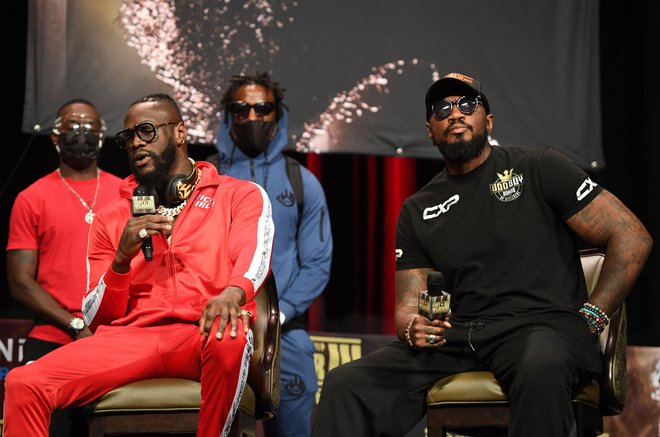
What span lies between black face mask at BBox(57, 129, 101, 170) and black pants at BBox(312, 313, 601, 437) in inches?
88.4

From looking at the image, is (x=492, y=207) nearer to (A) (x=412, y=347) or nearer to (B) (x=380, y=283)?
(A) (x=412, y=347)

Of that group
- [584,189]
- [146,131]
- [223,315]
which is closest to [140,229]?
[223,315]

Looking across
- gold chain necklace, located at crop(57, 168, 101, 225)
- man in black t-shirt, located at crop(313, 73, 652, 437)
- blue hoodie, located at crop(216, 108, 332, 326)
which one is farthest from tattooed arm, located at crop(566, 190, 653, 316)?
gold chain necklace, located at crop(57, 168, 101, 225)

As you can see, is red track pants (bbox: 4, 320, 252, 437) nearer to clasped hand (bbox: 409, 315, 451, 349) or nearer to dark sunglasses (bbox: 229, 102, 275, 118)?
clasped hand (bbox: 409, 315, 451, 349)

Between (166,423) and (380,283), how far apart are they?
2.89 m

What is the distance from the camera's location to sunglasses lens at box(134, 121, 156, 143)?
3990 millimetres

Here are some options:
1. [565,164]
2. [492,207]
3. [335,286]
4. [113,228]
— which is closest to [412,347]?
[492,207]

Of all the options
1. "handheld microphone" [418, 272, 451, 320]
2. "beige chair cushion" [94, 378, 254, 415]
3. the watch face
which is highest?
"handheld microphone" [418, 272, 451, 320]

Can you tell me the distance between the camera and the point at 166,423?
344 cm

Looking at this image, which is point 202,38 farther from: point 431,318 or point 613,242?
point 613,242

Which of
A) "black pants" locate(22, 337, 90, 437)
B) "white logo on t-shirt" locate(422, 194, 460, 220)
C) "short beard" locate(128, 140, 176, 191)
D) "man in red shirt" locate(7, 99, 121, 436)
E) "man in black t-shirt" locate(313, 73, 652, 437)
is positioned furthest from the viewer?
"man in red shirt" locate(7, 99, 121, 436)

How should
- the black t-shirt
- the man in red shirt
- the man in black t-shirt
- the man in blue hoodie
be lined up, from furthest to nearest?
the man in red shirt < the man in blue hoodie < the black t-shirt < the man in black t-shirt

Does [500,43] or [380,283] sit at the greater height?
[500,43]

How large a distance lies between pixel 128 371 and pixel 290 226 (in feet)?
4.76
